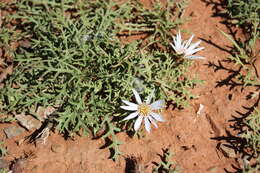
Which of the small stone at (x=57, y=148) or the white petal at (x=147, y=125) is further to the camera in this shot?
the small stone at (x=57, y=148)

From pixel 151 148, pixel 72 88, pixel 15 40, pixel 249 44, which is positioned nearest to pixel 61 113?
pixel 72 88

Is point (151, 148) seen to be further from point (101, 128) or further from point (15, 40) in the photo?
point (15, 40)

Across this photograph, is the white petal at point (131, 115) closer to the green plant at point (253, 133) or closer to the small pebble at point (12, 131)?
the green plant at point (253, 133)

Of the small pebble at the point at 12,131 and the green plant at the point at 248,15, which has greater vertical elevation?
the green plant at the point at 248,15

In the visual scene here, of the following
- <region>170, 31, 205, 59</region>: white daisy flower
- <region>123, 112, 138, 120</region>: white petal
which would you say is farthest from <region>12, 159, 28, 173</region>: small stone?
<region>170, 31, 205, 59</region>: white daisy flower

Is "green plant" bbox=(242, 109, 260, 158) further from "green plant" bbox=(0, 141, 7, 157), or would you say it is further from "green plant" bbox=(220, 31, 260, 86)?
"green plant" bbox=(0, 141, 7, 157)

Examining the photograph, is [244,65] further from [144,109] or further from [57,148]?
[57,148]

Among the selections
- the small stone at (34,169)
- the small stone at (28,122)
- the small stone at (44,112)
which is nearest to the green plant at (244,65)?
the small stone at (44,112)

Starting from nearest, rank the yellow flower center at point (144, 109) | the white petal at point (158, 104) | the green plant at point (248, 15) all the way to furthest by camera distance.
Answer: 1. the white petal at point (158, 104)
2. the yellow flower center at point (144, 109)
3. the green plant at point (248, 15)
